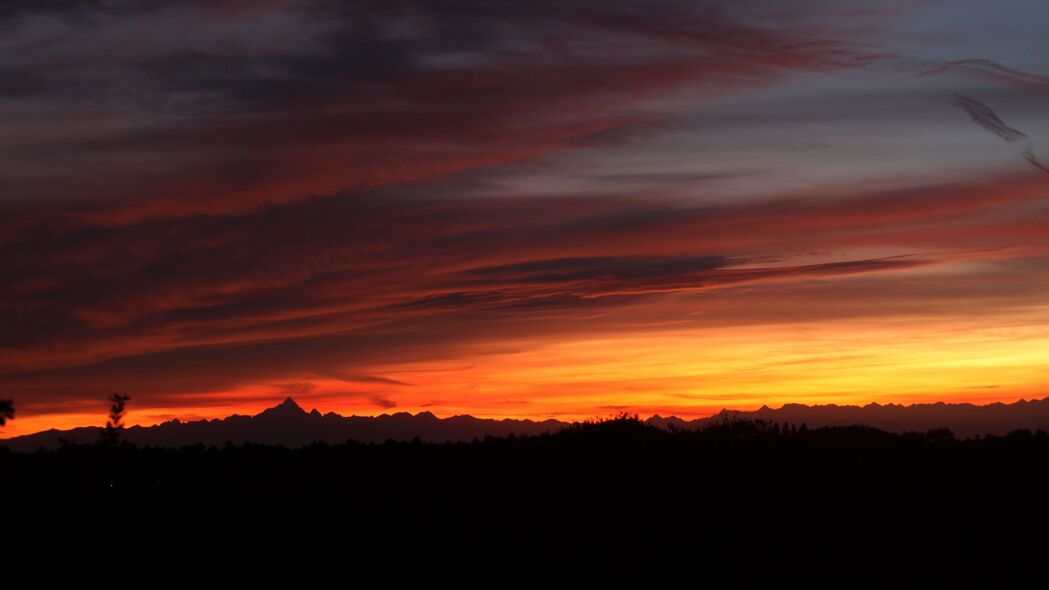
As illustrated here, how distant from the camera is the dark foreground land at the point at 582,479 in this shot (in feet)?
62.8

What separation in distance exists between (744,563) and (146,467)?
1312 centimetres

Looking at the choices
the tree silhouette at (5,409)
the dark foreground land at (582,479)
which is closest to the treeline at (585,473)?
the dark foreground land at (582,479)

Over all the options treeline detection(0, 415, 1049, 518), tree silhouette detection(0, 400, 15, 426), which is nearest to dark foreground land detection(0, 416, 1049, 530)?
treeline detection(0, 415, 1049, 518)

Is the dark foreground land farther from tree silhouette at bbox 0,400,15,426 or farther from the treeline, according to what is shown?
tree silhouette at bbox 0,400,15,426

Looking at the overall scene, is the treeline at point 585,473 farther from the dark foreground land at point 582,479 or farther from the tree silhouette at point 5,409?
the tree silhouette at point 5,409

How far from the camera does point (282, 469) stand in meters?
23.1

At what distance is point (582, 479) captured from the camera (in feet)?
70.2

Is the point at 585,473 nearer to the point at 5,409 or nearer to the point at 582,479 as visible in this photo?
the point at 582,479

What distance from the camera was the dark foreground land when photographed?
19.2 metres

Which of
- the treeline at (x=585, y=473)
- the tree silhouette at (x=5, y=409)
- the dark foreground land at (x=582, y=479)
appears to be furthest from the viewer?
the treeline at (x=585, y=473)

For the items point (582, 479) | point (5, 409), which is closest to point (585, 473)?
point (582, 479)

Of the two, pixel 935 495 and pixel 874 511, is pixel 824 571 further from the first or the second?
pixel 935 495

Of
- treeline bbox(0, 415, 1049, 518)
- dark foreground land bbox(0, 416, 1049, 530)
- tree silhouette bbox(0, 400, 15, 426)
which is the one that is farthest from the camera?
treeline bbox(0, 415, 1049, 518)

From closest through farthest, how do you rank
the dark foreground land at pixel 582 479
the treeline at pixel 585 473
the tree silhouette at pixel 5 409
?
the tree silhouette at pixel 5 409 < the dark foreground land at pixel 582 479 < the treeline at pixel 585 473
